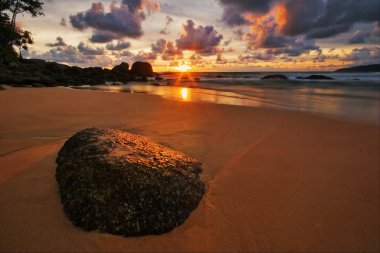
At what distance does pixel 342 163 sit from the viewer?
13.3 feet

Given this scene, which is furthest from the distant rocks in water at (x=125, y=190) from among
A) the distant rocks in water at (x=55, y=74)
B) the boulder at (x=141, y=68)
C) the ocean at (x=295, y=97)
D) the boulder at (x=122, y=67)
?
the boulder at (x=141, y=68)

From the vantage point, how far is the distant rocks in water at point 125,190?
221 centimetres

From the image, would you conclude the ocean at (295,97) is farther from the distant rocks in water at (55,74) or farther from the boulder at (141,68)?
the boulder at (141,68)

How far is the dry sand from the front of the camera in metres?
2.16

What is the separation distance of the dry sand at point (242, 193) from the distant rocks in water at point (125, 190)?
3.5 inches

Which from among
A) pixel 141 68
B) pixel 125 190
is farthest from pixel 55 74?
pixel 141 68

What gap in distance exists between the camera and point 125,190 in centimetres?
233

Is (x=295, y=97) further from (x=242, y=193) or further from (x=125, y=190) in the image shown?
(x=125, y=190)

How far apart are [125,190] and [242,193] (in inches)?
54.4

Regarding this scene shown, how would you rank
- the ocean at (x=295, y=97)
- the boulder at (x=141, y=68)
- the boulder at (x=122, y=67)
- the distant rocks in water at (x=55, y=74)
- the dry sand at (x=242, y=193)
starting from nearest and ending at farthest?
the dry sand at (x=242, y=193) < the ocean at (x=295, y=97) < the distant rocks in water at (x=55, y=74) < the boulder at (x=122, y=67) < the boulder at (x=141, y=68)

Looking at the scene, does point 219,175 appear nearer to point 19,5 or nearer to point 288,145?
point 288,145

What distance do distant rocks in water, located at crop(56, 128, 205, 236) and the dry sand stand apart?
88 mm

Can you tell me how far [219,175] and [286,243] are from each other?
1324mm

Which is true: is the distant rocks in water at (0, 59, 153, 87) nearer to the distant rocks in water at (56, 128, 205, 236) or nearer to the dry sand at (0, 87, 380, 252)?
the dry sand at (0, 87, 380, 252)
